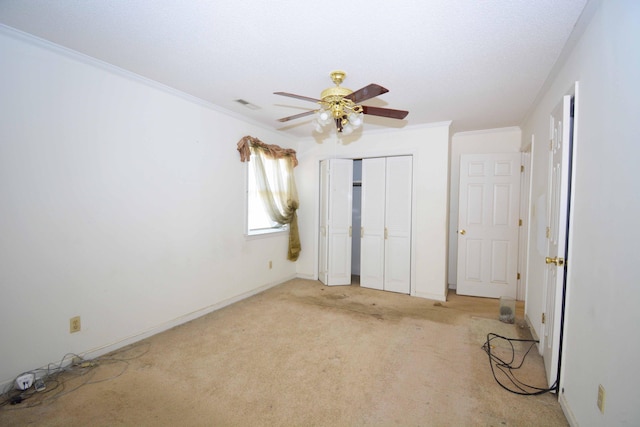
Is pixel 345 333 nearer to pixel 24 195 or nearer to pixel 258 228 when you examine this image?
pixel 258 228

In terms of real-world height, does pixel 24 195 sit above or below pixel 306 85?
below

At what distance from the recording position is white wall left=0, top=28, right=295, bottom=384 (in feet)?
6.54

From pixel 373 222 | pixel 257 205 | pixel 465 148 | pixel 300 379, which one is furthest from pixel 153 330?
pixel 465 148

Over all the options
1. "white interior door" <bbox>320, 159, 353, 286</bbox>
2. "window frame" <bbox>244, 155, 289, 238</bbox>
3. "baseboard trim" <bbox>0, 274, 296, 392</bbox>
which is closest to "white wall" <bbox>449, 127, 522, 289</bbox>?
"white interior door" <bbox>320, 159, 353, 286</bbox>

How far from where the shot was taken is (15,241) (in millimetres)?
1983

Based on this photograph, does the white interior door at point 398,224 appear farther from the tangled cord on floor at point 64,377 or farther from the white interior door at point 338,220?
the tangled cord on floor at point 64,377

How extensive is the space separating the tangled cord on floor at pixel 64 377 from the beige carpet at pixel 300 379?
0.01m

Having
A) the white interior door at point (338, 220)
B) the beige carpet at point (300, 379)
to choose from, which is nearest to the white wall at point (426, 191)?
the white interior door at point (338, 220)

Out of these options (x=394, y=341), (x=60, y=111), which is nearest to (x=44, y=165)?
(x=60, y=111)

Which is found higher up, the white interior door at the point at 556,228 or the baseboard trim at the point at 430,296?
the white interior door at the point at 556,228

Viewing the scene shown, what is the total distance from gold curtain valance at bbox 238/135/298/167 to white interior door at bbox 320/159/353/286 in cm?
64

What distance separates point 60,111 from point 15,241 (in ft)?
3.37

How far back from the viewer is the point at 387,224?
14.4 feet

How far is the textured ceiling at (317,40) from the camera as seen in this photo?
1700mm
